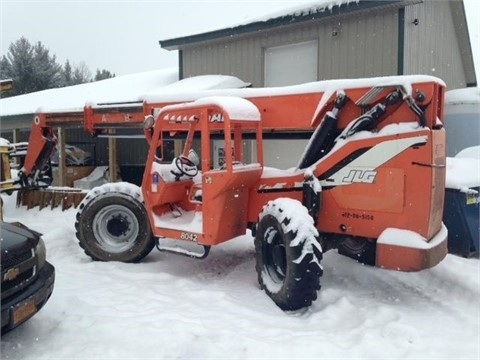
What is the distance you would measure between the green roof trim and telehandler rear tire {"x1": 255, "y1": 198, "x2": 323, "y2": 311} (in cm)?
729

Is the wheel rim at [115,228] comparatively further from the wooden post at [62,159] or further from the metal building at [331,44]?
the wooden post at [62,159]

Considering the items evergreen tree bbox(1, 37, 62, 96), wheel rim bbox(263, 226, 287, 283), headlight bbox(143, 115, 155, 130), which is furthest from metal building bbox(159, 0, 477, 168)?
evergreen tree bbox(1, 37, 62, 96)

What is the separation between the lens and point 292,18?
11.6 metres

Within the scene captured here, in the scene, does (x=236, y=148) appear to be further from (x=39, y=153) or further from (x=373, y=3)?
(x=373, y=3)

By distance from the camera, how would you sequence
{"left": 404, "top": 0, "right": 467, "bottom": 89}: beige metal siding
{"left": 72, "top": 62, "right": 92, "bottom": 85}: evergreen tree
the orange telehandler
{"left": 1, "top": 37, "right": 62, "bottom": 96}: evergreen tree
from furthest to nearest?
{"left": 72, "top": 62, "right": 92, "bottom": 85}: evergreen tree, {"left": 1, "top": 37, "right": 62, "bottom": 96}: evergreen tree, {"left": 404, "top": 0, "right": 467, "bottom": 89}: beige metal siding, the orange telehandler

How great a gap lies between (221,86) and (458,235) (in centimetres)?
758

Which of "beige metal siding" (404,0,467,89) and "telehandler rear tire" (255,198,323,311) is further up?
"beige metal siding" (404,0,467,89)

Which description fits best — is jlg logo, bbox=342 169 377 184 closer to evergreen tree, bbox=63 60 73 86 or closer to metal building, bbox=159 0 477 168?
metal building, bbox=159 0 477 168

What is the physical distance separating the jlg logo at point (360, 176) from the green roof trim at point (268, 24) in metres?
6.75

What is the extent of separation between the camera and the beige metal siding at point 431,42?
35.1 ft

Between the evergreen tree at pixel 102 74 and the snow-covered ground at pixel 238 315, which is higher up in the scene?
the evergreen tree at pixel 102 74

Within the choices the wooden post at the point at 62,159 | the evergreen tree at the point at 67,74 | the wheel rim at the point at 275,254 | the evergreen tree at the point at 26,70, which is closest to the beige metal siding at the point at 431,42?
the wheel rim at the point at 275,254

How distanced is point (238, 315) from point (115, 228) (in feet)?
9.09

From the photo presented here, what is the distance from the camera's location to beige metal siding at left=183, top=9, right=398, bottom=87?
10.5 m
